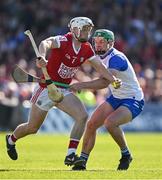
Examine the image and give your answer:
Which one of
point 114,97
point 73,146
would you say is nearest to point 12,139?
point 73,146

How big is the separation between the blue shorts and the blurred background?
1317 cm

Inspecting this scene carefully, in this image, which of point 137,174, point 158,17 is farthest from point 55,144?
point 158,17

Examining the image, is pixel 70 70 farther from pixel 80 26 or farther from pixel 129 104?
pixel 129 104

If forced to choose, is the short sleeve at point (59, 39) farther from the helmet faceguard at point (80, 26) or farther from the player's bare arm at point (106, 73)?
the player's bare arm at point (106, 73)

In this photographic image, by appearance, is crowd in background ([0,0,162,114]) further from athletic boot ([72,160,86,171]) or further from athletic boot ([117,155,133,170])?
athletic boot ([72,160,86,171])

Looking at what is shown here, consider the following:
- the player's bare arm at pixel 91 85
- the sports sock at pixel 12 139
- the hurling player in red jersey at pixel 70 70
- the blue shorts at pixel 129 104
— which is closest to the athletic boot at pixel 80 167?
the hurling player in red jersey at pixel 70 70

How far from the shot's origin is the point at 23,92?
93.3 feet

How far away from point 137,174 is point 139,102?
1.76 metres

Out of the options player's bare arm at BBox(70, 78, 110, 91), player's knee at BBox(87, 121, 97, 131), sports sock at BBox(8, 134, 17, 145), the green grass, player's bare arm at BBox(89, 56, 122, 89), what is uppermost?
player's bare arm at BBox(89, 56, 122, 89)

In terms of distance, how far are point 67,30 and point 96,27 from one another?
1155 millimetres

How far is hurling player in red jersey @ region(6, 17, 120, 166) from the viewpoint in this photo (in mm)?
14266

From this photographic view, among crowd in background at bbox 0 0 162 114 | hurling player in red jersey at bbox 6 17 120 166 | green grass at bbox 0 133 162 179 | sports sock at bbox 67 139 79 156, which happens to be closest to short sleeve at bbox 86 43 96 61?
hurling player in red jersey at bbox 6 17 120 166

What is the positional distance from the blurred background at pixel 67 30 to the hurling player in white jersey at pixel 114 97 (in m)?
13.2

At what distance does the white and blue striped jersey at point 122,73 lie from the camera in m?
14.4
